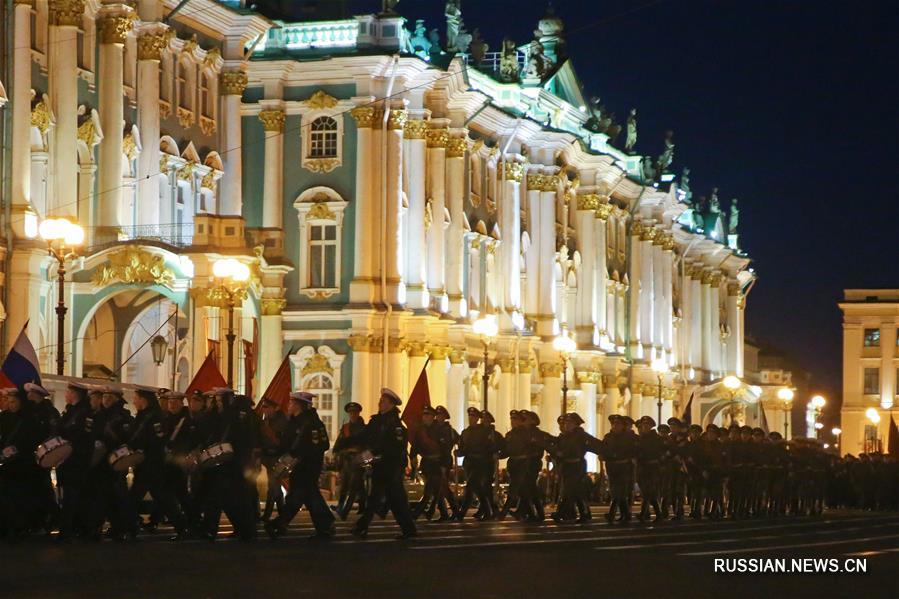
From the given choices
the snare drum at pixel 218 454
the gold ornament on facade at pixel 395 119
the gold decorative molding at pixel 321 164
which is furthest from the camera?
the gold decorative molding at pixel 321 164

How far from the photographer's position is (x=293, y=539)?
1047 inches

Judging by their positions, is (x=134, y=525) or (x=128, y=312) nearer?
(x=134, y=525)

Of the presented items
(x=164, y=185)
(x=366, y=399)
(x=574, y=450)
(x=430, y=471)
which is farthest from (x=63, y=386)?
(x=366, y=399)

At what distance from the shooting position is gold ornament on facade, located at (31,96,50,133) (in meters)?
44.0

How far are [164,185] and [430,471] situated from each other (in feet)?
57.4

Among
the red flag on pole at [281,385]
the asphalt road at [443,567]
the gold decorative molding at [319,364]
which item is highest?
the gold decorative molding at [319,364]

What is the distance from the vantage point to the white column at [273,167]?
59406 millimetres

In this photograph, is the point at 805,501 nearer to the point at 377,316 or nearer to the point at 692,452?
the point at 692,452

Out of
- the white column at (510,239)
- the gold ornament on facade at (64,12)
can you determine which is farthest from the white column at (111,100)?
the white column at (510,239)

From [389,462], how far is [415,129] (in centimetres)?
3548

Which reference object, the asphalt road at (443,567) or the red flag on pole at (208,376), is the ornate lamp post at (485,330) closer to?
the red flag on pole at (208,376)

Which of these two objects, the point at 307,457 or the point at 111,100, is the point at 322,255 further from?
the point at 307,457

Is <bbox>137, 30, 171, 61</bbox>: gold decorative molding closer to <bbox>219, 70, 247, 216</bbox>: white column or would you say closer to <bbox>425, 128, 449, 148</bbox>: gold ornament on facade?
<bbox>219, 70, 247, 216</bbox>: white column

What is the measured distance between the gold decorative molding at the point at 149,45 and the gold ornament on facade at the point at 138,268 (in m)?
6.48
